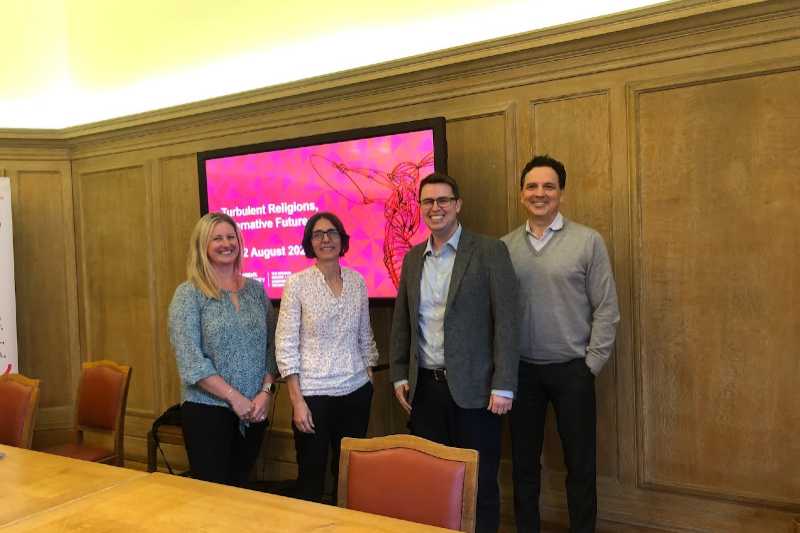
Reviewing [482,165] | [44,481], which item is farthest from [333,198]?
[44,481]

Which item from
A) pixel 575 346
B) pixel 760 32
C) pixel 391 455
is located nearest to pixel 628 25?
pixel 760 32

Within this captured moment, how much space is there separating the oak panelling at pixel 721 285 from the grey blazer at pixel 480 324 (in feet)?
2.79

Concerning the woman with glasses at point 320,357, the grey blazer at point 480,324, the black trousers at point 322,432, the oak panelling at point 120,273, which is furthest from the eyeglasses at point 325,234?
the oak panelling at point 120,273

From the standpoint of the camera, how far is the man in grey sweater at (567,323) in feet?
8.47

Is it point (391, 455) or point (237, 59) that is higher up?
point (237, 59)

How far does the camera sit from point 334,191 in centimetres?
352

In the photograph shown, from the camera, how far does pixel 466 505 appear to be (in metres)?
1.58

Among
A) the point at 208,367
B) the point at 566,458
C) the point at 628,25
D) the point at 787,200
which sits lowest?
the point at 566,458

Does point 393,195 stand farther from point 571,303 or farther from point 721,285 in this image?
point 721,285

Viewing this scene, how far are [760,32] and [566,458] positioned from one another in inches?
76.2

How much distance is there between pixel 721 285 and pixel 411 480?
1.79m

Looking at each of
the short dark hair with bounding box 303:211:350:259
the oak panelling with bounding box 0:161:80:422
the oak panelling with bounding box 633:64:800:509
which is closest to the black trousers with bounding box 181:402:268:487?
the short dark hair with bounding box 303:211:350:259

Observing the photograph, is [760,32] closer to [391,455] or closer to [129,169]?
[391,455]

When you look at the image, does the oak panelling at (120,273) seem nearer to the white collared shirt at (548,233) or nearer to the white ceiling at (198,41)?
the white ceiling at (198,41)
